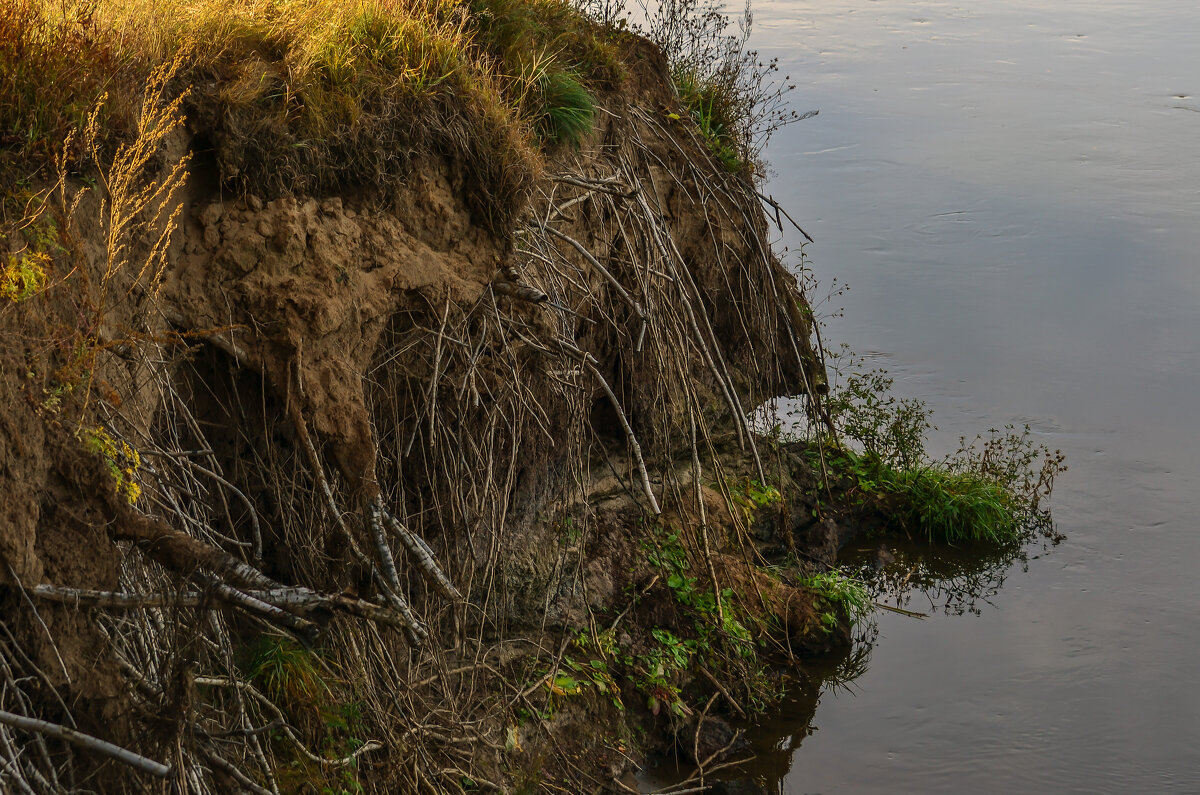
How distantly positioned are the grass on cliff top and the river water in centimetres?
399

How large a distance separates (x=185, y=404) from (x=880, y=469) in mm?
6822

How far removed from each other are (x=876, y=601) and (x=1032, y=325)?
7159mm

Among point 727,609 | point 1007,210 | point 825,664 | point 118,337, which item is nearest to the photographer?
point 118,337

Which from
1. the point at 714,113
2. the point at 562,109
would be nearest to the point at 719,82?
the point at 714,113

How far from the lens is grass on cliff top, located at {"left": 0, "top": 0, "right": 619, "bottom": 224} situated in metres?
3.41

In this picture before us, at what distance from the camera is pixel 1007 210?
16547 millimetres

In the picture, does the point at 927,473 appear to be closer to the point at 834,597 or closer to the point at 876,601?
the point at 876,601

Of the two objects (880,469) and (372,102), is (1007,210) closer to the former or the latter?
(880,469)

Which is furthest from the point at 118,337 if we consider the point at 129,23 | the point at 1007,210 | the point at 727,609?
the point at 1007,210

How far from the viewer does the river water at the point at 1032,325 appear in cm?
700

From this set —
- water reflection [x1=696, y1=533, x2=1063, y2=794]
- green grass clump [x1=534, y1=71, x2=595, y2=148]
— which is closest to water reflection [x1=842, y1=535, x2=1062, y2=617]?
water reflection [x1=696, y1=533, x2=1063, y2=794]

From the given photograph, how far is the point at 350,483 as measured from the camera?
408 cm

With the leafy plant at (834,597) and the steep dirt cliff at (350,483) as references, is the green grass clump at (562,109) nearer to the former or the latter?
the steep dirt cliff at (350,483)

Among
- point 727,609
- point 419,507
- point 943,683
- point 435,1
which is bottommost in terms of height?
point 943,683
